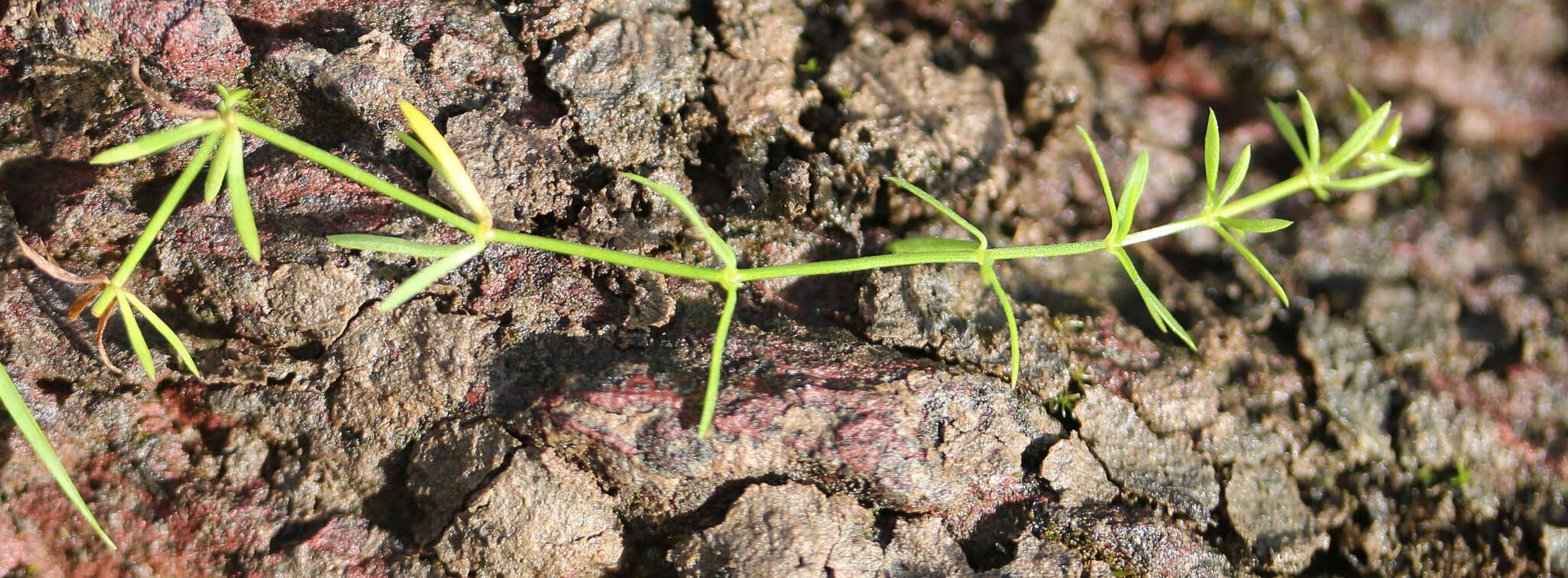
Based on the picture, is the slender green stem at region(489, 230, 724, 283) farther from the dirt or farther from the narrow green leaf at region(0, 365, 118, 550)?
the narrow green leaf at region(0, 365, 118, 550)

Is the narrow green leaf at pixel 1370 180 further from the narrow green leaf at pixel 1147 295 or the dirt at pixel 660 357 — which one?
the dirt at pixel 660 357

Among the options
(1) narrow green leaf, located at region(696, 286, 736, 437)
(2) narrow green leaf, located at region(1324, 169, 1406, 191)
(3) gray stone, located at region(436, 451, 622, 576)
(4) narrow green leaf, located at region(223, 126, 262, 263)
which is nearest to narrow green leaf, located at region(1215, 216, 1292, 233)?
(2) narrow green leaf, located at region(1324, 169, 1406, 191)

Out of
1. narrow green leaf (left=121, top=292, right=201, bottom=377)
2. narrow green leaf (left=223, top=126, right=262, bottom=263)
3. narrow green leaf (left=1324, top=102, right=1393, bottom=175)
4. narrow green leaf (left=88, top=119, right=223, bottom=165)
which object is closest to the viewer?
narrow green leaf (left=88, top=119, right=223, bottom=165)

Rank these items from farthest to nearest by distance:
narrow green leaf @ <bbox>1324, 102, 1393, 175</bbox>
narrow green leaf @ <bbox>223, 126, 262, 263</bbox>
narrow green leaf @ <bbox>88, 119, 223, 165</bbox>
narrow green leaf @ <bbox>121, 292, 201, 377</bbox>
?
1. narrow green leaf @ <bbox>1324, 102, 1393, 175</bbox>
2. narrow green leaf @ <bbox>121, 292, 201, 377</bbox>
3. narrow green leaf @ <bbox>223, 126, 262, 263</bbox>
4. narrow green leaf @ <bbox>88, 119, 223, 165</bbox>

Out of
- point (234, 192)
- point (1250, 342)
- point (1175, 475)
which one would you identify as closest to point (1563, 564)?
point (1250, 342)

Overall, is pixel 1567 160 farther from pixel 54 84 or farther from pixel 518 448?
pixel 54 84

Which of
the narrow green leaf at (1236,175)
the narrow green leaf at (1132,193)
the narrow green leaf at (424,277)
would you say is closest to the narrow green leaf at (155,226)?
the narrow green leaf at (424,277)

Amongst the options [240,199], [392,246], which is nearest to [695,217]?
[392,246]
